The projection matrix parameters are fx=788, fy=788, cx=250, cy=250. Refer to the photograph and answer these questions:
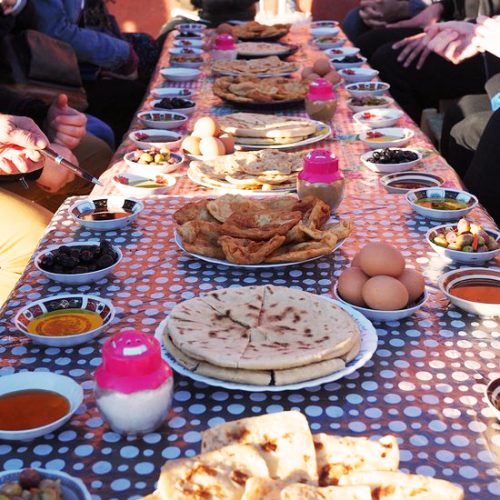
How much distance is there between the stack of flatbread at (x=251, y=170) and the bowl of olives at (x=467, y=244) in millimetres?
544

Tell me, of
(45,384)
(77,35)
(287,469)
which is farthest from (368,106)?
(287,469)

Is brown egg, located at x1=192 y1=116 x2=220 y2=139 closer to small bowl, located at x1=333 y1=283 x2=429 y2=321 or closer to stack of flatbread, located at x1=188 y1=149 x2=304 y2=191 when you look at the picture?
stack of flatbread, located at x1=188 y1=149 x2=304 y2=191

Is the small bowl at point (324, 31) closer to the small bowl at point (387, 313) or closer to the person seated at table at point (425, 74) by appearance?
the person seated at table at point (425, 74)

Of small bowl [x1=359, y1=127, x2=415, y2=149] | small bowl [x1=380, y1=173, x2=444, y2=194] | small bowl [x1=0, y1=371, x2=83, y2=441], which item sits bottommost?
small bowl [x1=359, y1=127, x2=415, y2=149]

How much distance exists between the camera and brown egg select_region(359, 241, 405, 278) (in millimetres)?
1540

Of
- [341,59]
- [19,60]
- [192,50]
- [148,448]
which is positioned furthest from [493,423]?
[192,50]

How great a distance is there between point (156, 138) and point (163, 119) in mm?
230

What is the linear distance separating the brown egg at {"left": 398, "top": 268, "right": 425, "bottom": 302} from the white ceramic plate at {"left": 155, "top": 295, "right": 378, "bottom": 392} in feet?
0.53

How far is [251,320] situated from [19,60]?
2319 millimetres

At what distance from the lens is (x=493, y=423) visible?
1.20m

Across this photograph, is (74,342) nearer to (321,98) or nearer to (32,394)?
(32,394)

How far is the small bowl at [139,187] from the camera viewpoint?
7.41 ft

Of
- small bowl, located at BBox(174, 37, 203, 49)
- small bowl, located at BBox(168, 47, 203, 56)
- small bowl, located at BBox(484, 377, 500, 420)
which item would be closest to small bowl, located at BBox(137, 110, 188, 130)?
small bowl, located at BBox(168, 47, 203, 56)

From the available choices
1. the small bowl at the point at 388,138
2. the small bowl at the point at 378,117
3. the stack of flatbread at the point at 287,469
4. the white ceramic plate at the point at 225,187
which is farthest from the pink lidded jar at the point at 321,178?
the stack of flatbread at the point at 287,469
